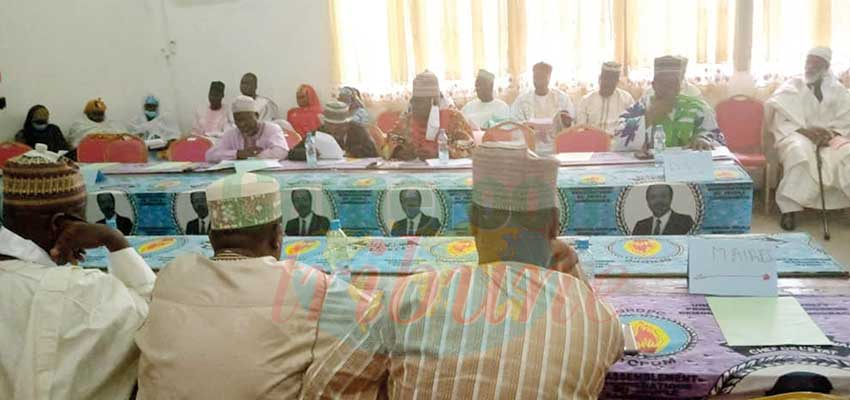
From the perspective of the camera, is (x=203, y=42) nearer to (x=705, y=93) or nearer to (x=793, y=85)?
(x=705, y=93)

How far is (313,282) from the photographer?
1.56 meters

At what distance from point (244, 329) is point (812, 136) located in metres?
5.34

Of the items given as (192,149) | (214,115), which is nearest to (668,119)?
(192,149)

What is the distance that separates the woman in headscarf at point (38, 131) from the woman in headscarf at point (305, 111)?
231 centimetres

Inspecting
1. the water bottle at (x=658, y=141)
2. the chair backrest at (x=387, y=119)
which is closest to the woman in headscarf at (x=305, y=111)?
the chair backrest at (x=387, y=119)

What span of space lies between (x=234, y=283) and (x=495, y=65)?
18.9 feet

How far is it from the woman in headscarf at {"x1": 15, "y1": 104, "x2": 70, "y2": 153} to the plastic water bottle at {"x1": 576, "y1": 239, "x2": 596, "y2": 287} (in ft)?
19.9

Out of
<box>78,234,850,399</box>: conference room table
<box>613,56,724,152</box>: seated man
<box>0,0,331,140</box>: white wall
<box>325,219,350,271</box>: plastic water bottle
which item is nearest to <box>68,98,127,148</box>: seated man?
<box>0,0,331,140</box>: white wall

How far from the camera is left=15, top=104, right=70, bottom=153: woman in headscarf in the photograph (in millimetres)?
6750

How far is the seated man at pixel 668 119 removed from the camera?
170 inches

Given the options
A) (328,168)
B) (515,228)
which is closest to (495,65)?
(328,168)

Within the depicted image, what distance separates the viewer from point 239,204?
5.51ft

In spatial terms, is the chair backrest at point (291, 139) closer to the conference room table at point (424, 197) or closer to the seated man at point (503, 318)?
the conference room table at point (424, 197)

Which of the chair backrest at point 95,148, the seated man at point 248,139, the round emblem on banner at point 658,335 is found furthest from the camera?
the chair backrest at point 95,148
